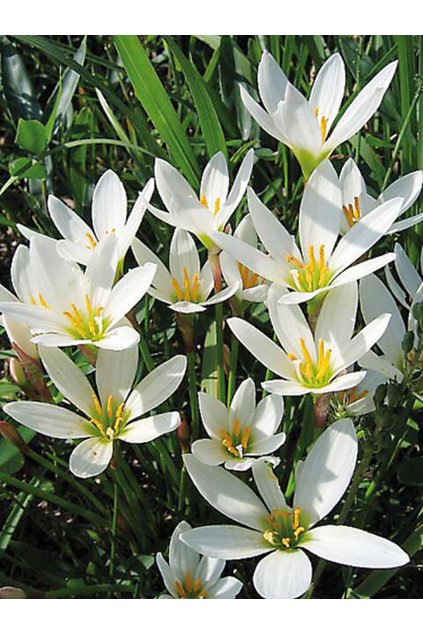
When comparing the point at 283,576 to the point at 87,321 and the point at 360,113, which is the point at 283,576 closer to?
the point at 87,321

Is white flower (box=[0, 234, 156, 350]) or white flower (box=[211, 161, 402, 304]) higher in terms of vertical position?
white flower (box=[211, 161, 402, 304])

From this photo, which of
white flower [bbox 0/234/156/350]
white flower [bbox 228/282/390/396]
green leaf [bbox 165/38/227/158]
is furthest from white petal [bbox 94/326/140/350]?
green leaf [bbox 165/38/227/158]

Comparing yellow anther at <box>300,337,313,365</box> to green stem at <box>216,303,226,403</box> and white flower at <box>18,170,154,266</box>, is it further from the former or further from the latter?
white flower at <box>18,170,154,266</box>

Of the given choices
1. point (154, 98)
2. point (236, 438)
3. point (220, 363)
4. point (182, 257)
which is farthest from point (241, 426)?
point (154, 98)

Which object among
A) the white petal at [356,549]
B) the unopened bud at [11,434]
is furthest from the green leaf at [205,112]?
the white petal at [356,549]

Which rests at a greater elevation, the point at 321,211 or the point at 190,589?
the point at 321,211

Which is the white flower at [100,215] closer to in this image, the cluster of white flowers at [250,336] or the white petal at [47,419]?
the cluster of white flowers at [250,336]
